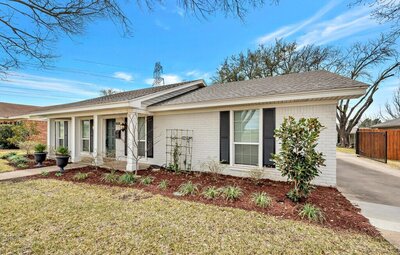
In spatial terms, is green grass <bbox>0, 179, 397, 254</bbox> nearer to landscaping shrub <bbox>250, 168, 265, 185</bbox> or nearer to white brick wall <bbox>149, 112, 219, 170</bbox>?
landscaping shrub <bbox>250, 168, 265, 185</bbox>

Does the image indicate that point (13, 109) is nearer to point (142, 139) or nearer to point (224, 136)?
point (142, 139)

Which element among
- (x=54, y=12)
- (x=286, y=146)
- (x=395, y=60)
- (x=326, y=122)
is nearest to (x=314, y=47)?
(x=395, y=60)

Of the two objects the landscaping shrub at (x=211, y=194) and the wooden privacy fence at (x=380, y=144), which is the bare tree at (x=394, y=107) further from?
the landscaping shrub at (x=211, y=194)

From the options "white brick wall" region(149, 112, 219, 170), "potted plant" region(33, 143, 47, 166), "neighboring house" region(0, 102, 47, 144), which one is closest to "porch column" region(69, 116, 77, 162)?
"potted plant" region(33, 143, 47, 166)

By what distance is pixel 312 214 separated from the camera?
401cm

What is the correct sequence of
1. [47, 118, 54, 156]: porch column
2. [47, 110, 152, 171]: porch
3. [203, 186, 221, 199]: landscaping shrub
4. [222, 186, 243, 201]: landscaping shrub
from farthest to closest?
[47, 118, 54, 156]: porch column
[47, 110, 152, 171]: porch
[203, 186, 221, 199]: landscaping shrub
[222, 186, 243, 201]: landscaping shrub

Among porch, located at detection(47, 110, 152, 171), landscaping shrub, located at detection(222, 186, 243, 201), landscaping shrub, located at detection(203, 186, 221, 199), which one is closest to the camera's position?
landscaping shrub, located at detection(222, 186, 243, 201)

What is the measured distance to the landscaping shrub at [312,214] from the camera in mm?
3932

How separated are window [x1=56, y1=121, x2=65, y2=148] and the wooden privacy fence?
19.5 m

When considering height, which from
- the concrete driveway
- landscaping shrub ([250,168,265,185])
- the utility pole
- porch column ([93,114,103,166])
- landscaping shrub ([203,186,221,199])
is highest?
the utility pole

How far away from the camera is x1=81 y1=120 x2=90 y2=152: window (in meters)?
12.1

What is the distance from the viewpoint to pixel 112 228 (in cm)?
361

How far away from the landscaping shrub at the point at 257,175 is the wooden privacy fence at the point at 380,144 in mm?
9675

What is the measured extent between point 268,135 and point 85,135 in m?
10.7
